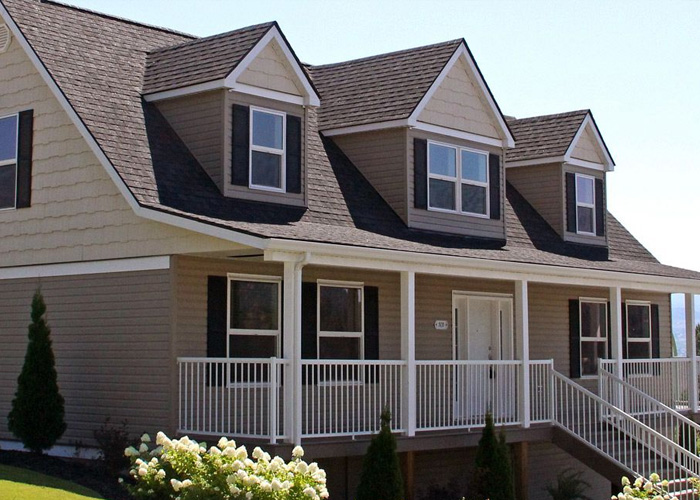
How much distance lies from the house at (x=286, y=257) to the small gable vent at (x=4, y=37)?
0.07 m

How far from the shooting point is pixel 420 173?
2056 cm

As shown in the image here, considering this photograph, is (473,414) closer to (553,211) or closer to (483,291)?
(483,291)

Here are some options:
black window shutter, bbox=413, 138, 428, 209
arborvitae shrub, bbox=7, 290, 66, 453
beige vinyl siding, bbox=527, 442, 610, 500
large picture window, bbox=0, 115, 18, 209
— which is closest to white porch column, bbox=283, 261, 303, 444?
arborvitae shrub, bbox=7, 290, 66, 453

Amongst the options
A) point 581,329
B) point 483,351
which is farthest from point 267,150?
point 581,329

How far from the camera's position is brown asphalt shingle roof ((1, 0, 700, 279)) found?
655 inches

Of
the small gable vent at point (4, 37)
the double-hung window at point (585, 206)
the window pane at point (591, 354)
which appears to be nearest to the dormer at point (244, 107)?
the small gable vent at point (4, 37)

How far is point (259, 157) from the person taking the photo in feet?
60.0

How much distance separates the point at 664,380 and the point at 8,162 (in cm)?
1452

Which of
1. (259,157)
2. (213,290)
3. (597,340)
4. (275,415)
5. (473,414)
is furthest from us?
(597,340)

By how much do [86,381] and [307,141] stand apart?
17.6 feet

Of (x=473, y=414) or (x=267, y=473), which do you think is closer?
(x=267, y=473)

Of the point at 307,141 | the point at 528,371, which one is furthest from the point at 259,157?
the point at 528,371

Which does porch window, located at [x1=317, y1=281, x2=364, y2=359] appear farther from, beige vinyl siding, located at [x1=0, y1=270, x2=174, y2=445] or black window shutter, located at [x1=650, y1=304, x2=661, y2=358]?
black window shutter, located at [x1=650, y1=304, x2=661, y2=358]

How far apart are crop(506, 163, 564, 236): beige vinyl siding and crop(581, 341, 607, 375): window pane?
246 centimetres
